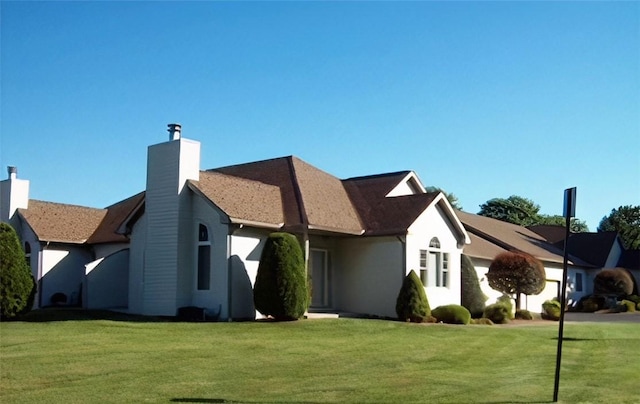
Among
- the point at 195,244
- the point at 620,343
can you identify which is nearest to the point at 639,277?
the point at 620,343

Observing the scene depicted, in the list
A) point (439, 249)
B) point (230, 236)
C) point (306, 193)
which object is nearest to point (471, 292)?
point (439, 249)

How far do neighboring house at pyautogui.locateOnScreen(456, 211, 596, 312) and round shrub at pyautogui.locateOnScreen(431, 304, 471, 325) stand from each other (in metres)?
7.73

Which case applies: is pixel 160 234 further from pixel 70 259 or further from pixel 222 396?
pixel 222 396

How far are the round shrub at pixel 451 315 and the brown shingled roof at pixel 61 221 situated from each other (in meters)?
15.5

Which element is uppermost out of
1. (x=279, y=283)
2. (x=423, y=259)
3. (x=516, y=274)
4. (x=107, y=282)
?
(x=423, y=259)

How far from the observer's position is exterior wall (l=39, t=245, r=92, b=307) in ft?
99.6

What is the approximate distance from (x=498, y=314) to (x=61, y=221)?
1927 cm

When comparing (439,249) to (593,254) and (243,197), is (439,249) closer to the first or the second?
(243,197)

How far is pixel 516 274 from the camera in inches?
1367

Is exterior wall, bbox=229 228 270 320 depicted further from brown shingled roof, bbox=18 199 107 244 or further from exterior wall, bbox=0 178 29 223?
exterior wall, bbox=0 178 29 223

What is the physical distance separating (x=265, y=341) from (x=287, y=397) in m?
7.55

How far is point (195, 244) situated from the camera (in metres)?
25.4

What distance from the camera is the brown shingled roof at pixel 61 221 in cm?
3078

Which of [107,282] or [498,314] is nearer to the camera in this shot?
[107,282]
